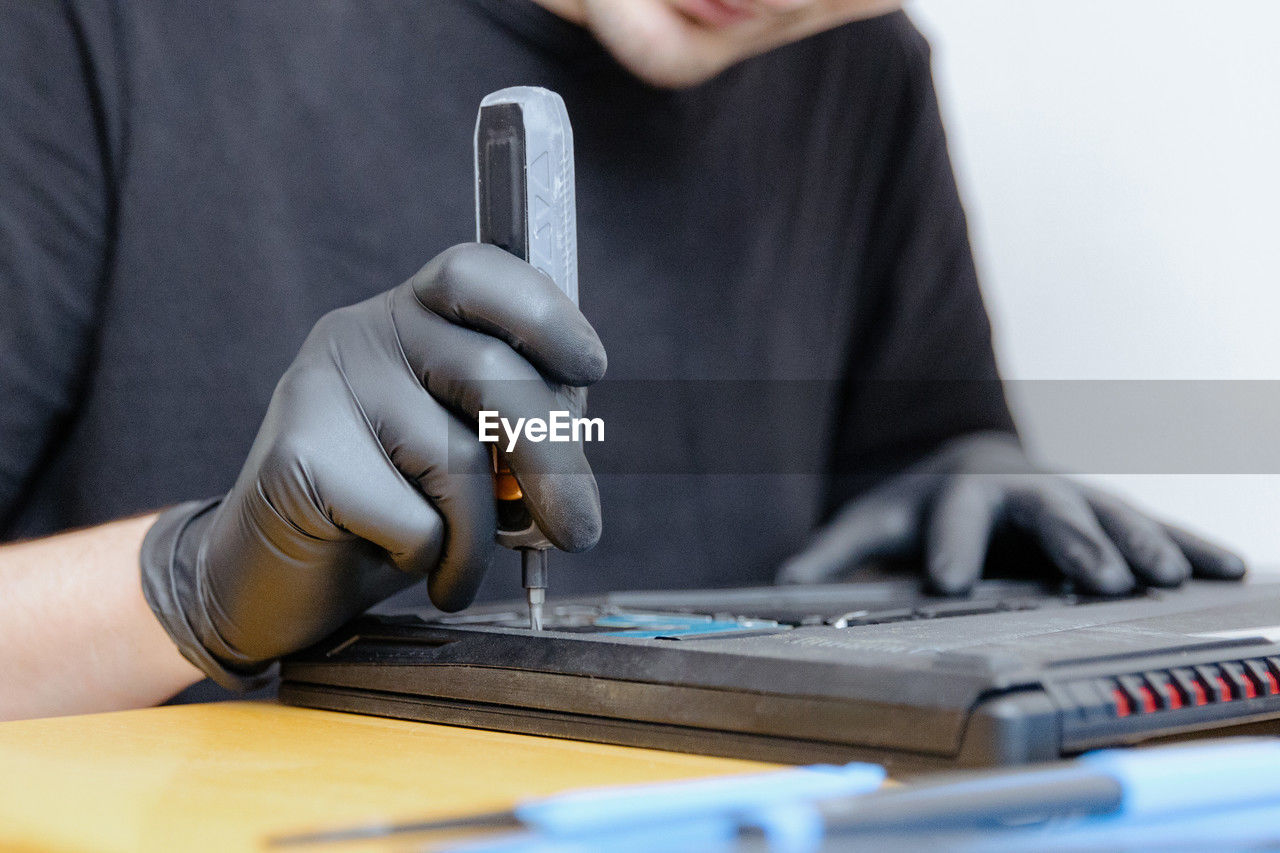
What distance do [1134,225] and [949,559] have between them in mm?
572

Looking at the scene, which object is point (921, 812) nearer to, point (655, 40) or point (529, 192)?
point (529, 192)

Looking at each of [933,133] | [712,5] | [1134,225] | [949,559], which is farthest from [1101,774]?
[933,133]

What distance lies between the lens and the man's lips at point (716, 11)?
0.90 metres

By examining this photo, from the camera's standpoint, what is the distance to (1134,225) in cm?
118

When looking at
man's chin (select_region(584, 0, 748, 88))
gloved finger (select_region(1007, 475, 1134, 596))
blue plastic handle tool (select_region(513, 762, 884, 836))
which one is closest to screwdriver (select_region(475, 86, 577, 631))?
blue plastic handle tool (select_region(513, 762, 884, 836))

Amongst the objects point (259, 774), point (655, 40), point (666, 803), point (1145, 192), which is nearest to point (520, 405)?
point (259, 774)

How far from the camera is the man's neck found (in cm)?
103

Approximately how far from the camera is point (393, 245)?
1.03 metres

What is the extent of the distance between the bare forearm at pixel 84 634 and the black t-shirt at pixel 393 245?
0.22 meters

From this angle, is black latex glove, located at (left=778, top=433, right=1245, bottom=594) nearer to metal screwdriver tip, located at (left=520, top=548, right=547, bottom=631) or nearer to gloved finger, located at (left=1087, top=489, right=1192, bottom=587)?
gloved finger, located at (left=1087, top=489, right=1192, bottom=587)

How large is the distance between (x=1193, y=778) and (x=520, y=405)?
0.33 meters

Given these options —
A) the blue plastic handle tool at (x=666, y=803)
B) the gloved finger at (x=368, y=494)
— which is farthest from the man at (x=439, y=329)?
the blue plastic handle tool at (x=666, y=803)

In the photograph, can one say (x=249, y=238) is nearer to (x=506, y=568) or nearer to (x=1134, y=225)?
(x=506, y=568)

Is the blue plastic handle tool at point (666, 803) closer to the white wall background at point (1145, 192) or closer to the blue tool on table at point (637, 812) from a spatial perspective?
the blue tool on table at point (637, 812)
